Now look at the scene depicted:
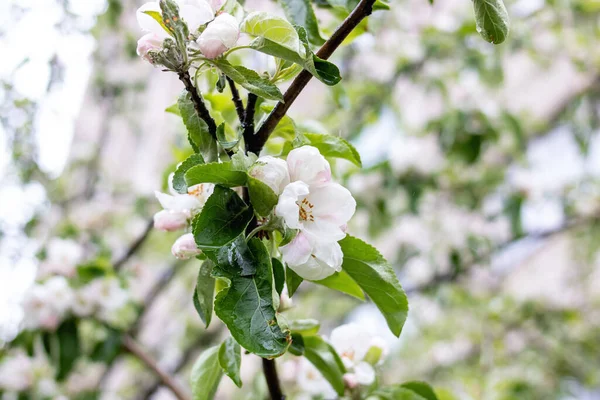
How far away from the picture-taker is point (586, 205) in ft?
6.03

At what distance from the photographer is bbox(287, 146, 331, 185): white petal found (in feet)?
1.29

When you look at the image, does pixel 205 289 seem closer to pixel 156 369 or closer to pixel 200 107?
pixel 200 107

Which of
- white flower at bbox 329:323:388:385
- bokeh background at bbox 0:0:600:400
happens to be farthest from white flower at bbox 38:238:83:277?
white flower at bbox 329:323:388:385

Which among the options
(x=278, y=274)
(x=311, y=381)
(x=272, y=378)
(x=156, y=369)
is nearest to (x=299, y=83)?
(x=278, y=274)

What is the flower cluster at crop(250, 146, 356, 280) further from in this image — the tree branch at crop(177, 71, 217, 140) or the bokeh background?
the bokeh background

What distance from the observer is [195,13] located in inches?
15.1

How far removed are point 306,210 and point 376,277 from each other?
0.29ft

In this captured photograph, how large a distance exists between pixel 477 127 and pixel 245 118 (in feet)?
3.89

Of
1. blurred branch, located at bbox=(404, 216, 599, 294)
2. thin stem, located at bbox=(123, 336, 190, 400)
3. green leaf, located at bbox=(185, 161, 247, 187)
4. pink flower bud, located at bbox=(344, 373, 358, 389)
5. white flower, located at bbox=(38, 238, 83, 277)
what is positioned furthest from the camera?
blurred branch, located at bbox=(404, 216, 599, 294)

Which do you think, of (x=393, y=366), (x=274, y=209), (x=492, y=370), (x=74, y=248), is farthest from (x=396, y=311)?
(x=393, y=366)

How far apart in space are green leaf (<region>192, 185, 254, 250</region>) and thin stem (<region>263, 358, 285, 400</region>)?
0.15 meters

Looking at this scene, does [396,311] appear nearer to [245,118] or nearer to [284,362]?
[245,118]

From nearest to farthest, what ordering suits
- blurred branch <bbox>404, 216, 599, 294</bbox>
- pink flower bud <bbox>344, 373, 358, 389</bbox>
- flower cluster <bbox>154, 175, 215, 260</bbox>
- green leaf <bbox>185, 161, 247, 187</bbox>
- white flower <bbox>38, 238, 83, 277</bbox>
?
green leaf <bbox>185, 161, 247, 187</bbox> < flower cluster <bbox>154, 175, 215, 260</bbox> < pink flower bud <bbox>344, 373, 358, 389</bbox> < white flower <bbox>38, 238, 83, 277</bbox> < blurred branch <bbox>404, 216, 599, 294</bbox>

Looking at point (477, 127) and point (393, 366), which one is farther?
point (393, 366)
